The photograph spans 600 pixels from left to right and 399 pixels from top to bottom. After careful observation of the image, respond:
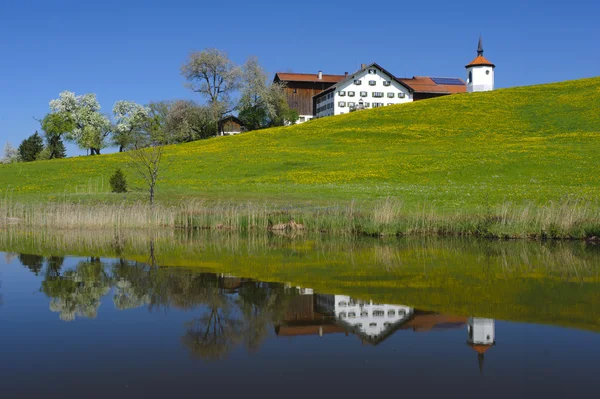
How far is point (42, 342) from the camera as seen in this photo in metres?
11.8

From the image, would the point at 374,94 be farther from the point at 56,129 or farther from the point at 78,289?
the point at 78,289

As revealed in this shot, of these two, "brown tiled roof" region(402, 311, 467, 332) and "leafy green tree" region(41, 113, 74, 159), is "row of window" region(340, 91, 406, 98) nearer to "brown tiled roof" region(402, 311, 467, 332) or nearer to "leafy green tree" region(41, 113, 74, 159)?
"leafy green tree" region(41, 113, 74, 159)

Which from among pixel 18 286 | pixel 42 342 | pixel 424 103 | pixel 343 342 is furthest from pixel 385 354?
pixel 424 103

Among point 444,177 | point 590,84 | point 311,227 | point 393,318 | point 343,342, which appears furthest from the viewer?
point 590,84

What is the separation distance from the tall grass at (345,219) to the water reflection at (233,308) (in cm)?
1209

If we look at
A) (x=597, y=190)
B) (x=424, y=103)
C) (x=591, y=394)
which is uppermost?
(x=424, y=103)

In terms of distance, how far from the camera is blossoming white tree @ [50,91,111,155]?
117625 millimetres

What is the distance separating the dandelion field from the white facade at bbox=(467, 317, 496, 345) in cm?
1993

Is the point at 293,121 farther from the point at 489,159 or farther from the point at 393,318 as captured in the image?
the point at 393,318

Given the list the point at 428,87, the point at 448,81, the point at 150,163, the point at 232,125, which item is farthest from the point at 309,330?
the point at 448,81

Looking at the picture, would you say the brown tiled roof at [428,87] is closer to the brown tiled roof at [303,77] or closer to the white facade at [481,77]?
the brown tiled roof at [303,77]

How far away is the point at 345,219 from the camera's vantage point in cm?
3083

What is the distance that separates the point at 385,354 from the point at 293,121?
102 meters

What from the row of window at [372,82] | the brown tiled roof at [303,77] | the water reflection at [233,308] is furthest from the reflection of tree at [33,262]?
the brown tiled roof at [303,77]
